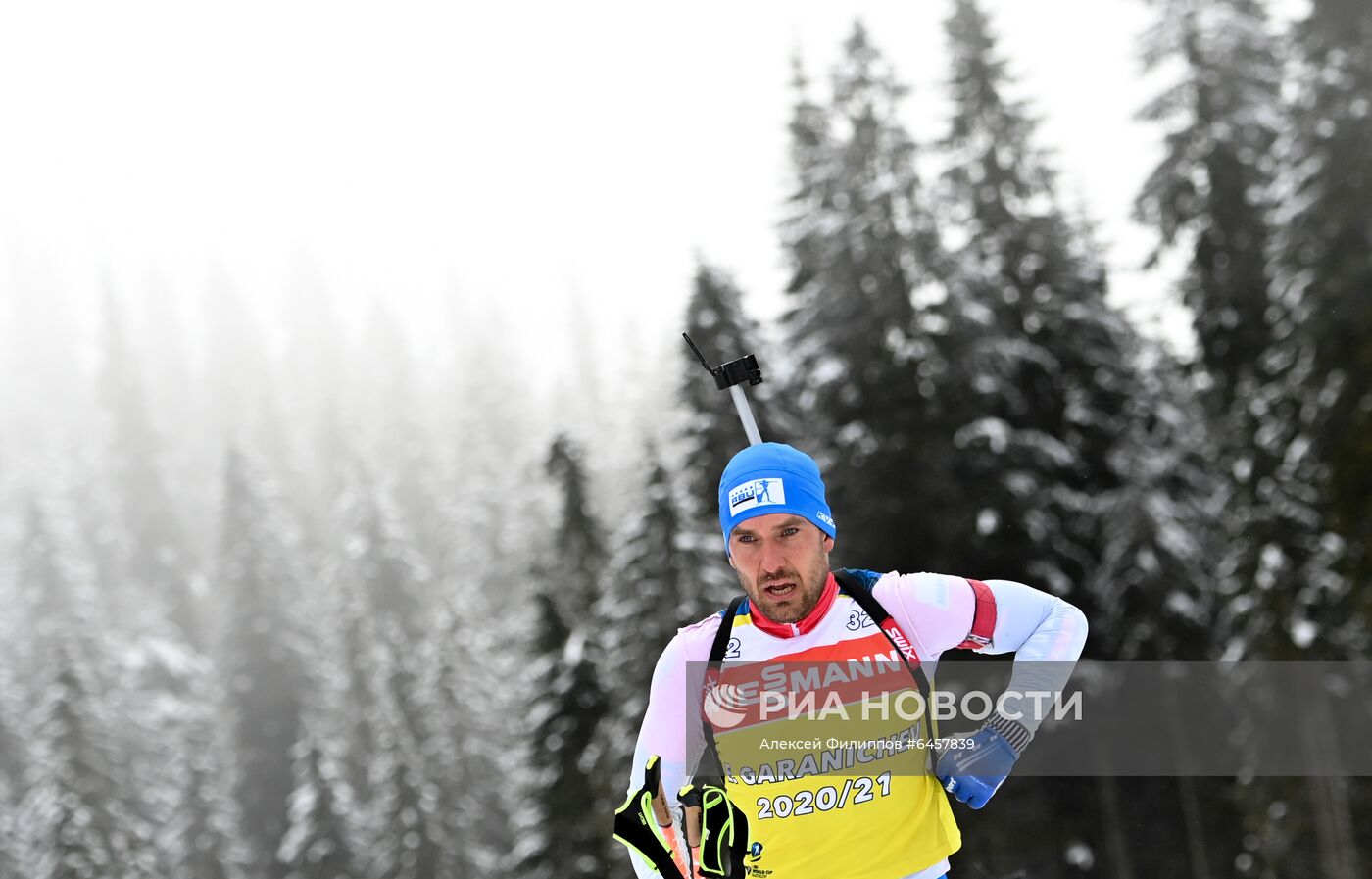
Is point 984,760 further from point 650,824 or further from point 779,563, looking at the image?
point 650,824

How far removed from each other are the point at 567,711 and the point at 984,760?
887 inches

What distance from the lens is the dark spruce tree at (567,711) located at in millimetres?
24922

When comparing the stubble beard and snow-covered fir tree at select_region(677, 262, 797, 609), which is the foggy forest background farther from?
the stubble beard

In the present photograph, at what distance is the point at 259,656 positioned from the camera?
46750 millimetres

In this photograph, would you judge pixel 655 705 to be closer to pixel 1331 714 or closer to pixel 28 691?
pixel 1331 714

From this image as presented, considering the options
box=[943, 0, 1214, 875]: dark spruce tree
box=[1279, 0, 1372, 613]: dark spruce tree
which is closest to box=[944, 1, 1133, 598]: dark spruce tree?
box=[943, 0, 1214, 875]: dark spruce tree

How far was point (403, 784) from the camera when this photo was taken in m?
33.5

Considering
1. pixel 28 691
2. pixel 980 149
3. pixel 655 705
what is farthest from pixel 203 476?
pixel 655 705

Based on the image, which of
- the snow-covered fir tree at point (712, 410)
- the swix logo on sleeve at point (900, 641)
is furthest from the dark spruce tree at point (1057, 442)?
the swix logo on sleeve at point (900, 641)

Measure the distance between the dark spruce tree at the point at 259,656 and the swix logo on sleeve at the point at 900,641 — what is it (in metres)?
40.0

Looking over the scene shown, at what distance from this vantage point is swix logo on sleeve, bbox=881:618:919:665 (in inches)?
165

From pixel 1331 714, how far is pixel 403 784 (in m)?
21.8

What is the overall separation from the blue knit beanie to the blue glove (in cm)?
80

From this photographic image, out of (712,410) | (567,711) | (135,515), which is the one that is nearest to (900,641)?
(712,410)
